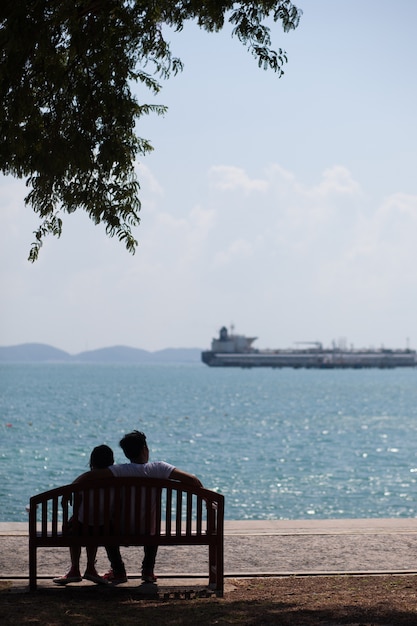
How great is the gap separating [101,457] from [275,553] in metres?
2.40

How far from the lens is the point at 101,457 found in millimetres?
8000

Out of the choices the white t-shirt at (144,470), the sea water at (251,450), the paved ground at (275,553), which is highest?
the white t-shirt at (144,470)

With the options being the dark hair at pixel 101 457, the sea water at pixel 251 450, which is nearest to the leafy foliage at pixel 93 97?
the dark hair at pixel 101 457

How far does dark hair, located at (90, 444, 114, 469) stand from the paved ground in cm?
91

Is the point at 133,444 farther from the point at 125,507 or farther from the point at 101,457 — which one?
the point at 125,507

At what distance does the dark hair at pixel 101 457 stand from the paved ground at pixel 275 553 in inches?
35.8

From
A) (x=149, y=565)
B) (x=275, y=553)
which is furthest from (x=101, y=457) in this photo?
(x=275, y=553)

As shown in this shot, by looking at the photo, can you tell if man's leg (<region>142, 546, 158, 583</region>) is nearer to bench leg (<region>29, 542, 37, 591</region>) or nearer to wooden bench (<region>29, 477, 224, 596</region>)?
wooden bench (<region>29, 477, 224, 596</region>)

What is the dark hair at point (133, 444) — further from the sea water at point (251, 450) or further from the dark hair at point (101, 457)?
the sea water at point (251, 450)

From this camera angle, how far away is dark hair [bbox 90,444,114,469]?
315 inches

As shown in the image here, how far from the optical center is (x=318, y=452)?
4197 centimetres

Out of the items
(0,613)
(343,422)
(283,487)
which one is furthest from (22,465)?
(343,422)

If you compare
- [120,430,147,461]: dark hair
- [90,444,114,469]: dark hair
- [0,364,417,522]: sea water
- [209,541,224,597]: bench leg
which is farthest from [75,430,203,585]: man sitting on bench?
[0,364,417,522]: sea water

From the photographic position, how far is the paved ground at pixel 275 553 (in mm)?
8766
